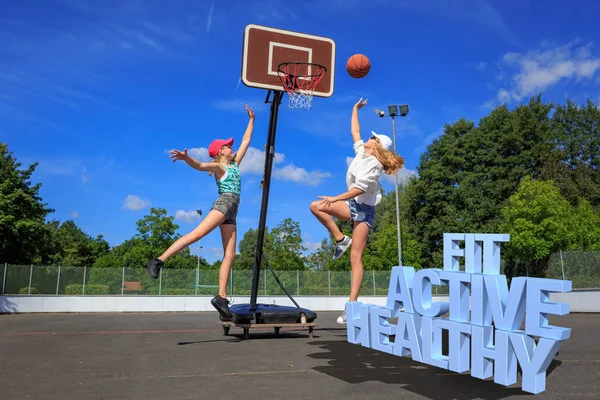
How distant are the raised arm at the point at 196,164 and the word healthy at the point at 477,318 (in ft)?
10.3

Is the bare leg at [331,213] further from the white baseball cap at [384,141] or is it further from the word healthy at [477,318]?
the word healthy at [477,318]

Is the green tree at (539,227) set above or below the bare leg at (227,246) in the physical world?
above

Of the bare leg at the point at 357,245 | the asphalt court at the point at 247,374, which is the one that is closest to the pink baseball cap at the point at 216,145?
the bare leg at the point at 357,245

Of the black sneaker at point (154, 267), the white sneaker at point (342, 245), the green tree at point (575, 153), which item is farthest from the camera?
the green tree at point (575, 153)

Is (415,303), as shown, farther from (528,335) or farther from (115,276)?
(115,276)

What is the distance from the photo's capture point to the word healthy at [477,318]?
10.5ft

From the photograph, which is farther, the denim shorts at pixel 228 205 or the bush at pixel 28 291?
Result: the bush at pixel 28 291

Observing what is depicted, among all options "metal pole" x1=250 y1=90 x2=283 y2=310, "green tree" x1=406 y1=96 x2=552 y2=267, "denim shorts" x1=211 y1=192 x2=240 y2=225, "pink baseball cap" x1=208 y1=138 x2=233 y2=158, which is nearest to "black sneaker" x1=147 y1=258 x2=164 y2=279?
"denim shorts" x1=211 y1=192 x2=240 y2=225

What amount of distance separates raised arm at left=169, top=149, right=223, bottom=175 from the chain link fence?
17.8 metres

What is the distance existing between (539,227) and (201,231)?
26.1 m

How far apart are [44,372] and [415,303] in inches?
126

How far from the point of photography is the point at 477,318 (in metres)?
3.66

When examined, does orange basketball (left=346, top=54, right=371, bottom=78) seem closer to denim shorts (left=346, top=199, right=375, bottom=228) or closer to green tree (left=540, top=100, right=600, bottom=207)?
denim shorts (left=346, top=199, right=375, bottom=228)

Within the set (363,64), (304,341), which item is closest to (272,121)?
(363,64)
